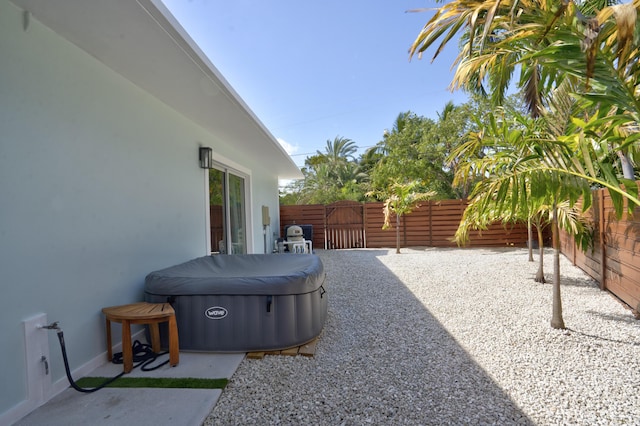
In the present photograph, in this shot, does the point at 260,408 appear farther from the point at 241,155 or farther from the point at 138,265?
the point at 241,155

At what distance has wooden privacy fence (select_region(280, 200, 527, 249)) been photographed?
9.57 metres

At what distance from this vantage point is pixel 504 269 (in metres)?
6.02

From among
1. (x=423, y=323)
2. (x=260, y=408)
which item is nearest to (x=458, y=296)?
(x=423, y=323)

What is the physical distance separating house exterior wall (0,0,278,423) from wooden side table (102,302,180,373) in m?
0.19

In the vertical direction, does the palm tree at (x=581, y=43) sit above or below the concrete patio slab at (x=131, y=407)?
above

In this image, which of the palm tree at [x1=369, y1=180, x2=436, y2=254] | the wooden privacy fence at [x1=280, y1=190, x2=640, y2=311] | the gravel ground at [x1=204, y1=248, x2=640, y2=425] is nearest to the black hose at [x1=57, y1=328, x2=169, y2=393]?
the gravel ground at [x1=204, y1=248, x2=640, y2=425]

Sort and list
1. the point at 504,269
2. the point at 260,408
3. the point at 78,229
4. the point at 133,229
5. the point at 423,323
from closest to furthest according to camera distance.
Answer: the point at 260,408 < the point at 78,229 < the point at 133,229 < the point at 423,323 < the point at 504,269

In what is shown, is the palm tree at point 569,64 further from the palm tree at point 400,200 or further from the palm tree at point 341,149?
the palm tree at point 341,149

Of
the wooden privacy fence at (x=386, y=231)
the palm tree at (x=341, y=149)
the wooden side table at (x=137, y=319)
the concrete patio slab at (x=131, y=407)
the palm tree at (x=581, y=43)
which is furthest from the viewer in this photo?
the palm tree at (x=341, y=149)

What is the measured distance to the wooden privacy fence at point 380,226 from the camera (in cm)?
957

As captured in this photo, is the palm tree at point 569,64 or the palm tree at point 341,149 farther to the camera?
the palm tree at point 341,149

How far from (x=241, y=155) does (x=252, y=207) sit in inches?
49.1

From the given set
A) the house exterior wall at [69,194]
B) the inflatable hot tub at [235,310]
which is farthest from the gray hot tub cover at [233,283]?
the house exterior wall at [69,194]

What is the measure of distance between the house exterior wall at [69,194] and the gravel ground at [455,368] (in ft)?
4.12
